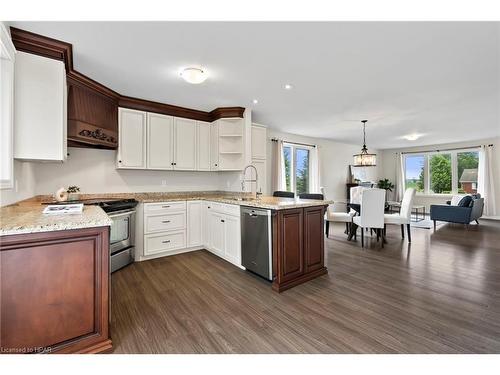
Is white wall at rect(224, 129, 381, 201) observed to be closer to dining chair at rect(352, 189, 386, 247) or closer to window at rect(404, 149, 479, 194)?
window at rect(404, 149, 479, 194)

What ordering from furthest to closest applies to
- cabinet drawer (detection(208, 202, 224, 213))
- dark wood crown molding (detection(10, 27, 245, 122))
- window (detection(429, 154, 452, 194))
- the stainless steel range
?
window (detection(429, 154, 452, 194)) → cabinet drawer (detection(208, 202, 224, 213)) → the stainless steel range → dark wood crown molding (detection(10, 27, 245, 122))

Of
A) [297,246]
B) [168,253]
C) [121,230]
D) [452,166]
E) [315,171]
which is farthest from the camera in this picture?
[452,166]

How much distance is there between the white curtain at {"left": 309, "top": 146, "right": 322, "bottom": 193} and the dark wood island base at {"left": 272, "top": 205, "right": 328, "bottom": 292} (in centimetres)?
396

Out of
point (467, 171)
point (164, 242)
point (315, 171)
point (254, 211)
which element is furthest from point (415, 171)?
point (164, 242)

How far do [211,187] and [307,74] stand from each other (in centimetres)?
288

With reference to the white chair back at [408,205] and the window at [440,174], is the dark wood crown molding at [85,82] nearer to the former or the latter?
the white chair back at [408,205]

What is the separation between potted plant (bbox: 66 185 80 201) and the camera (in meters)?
3.13

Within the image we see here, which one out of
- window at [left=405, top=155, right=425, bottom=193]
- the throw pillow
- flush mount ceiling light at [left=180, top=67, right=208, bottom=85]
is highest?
flush mount ceiling light at [left=180, top=67, right=208, bottom=85]

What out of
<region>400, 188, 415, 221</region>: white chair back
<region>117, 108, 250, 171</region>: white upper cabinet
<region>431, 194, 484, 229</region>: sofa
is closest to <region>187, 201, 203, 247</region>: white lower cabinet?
<region>117, 108, 250, 171</region>: white upper cabinet

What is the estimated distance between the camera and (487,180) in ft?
23.1

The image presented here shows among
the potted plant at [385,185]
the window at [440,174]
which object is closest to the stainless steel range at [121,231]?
the potted plant at [385,185]

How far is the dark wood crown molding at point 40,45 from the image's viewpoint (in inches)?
80.7

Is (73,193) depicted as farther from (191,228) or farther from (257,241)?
(257,241)

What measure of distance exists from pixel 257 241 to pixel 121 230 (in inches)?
72.8
